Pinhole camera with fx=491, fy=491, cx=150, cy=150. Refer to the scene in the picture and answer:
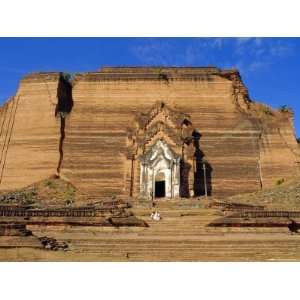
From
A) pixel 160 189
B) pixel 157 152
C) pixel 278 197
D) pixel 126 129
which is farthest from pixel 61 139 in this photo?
pixel 278 197

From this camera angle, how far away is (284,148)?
36.6 m

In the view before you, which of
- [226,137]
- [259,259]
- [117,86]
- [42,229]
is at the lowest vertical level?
[259,259]

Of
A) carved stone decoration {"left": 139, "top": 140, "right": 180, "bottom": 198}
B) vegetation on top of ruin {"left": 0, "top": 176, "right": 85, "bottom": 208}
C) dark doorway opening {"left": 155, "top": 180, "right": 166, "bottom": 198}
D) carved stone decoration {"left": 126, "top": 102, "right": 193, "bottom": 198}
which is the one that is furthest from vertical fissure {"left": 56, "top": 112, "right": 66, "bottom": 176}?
dark doorway opening {"left": 155, "top": 180, "right": 166, "bottom": 198}

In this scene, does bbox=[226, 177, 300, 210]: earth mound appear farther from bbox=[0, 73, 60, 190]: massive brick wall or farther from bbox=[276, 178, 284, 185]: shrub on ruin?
bbox=[0, 73, 60, 190]: massive brick wall

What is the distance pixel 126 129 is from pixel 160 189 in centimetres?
550

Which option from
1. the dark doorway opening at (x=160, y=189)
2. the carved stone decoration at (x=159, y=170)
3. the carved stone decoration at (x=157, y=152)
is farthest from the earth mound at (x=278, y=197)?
the dark doorway opening at (x=160, y=189)

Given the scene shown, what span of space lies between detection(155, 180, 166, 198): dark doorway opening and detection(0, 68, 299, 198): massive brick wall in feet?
5.24

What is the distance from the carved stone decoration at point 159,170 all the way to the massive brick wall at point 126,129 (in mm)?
749

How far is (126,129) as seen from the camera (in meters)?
37.8

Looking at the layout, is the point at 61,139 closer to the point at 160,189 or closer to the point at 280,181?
the point at 160,189

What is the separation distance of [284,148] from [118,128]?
1264cm

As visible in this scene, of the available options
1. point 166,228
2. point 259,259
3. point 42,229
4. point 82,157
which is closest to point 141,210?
point 166,228

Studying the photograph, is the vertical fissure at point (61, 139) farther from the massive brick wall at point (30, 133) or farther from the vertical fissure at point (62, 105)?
the massive brick wall at point (30, 133)

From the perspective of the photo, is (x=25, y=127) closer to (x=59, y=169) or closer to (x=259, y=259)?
(x=59, y=169)
